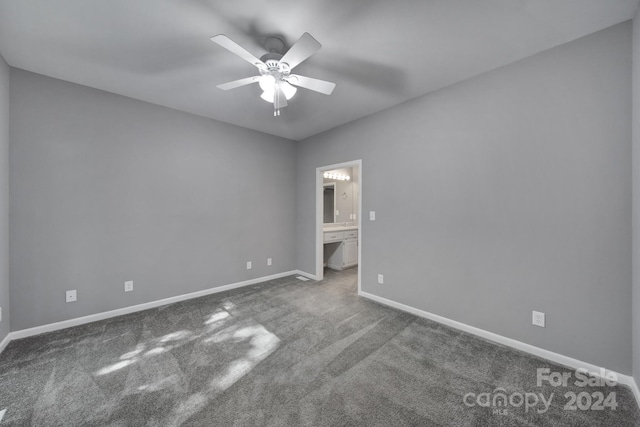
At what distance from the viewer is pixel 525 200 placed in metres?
2.12

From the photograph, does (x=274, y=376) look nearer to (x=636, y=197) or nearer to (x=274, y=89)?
(x=274, y=89)

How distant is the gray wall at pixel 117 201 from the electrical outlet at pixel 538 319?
3581mm

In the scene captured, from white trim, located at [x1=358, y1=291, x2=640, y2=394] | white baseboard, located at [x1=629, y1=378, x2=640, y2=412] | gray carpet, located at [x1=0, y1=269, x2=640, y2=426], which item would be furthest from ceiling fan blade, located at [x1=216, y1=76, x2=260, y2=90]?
white baseboard, located at [x1=629, y1=378, x2=640, y2=412]

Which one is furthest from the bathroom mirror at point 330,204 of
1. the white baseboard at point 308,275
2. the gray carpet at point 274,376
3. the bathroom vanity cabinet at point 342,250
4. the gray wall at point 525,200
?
the gray carpet at point 274,376

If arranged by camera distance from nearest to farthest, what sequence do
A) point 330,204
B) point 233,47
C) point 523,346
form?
point 233,47, point 523,346, point 330,204

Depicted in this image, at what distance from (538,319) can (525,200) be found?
3.43 feet

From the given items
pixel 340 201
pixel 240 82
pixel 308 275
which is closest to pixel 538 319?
pixel 308 275

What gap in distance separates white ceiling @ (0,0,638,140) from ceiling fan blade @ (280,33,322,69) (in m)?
0.25

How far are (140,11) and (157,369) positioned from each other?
266 centimetres

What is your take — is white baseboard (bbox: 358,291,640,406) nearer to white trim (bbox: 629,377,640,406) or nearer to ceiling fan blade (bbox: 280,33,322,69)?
white trim (bbox: 629,377,640,406)

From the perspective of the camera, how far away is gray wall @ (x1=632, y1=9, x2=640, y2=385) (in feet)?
5.16

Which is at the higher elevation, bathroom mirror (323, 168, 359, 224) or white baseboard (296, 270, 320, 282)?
bathroom mirror (323, 168, 359, 224)

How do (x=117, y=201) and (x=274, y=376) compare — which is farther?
(x=117, y=201)

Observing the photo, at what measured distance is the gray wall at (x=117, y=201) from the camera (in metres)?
2.34
